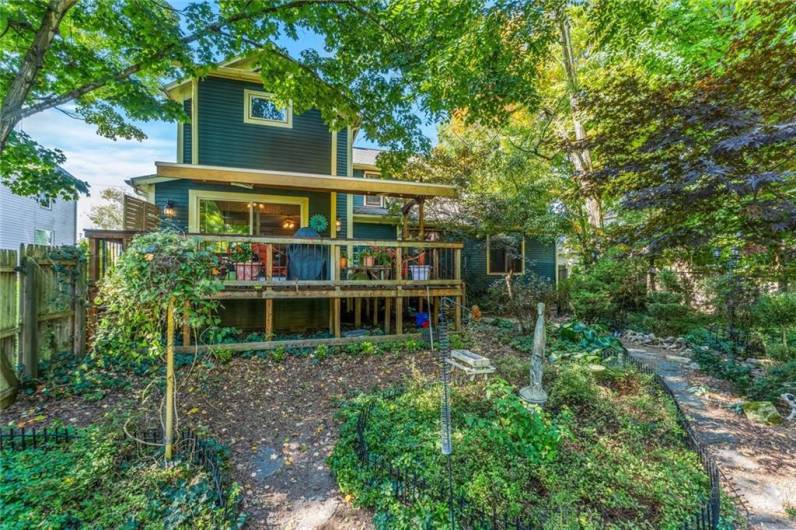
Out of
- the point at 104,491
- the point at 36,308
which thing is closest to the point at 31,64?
the point at 36,308

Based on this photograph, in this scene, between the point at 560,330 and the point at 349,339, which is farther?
the point at 560,330

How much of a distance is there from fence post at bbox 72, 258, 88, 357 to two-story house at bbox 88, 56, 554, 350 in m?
1.84

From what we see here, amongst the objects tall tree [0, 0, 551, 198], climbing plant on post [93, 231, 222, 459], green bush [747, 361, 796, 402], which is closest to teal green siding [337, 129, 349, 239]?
tall tree [0, 0, 551, 198]

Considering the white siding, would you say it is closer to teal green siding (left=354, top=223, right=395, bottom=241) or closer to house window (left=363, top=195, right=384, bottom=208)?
teal green siding (left=354, top=223, right=395, bottom=241)

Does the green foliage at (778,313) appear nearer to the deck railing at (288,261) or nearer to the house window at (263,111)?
the deck railing at (288,261)

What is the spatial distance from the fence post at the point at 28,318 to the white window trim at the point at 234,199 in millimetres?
3626

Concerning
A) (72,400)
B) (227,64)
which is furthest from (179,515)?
(227,64)

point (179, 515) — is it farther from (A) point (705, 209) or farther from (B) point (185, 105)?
(B) point (185, 105)

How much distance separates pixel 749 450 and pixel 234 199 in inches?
369

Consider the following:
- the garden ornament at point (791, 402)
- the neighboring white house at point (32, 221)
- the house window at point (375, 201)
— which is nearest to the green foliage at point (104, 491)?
the garden ornament at point (791, 402)

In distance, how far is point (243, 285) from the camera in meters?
5.88

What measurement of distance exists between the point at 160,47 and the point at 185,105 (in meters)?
2.34

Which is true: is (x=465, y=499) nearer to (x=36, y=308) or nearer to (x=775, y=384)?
(x=775, y=384)

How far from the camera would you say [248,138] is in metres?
8.26
